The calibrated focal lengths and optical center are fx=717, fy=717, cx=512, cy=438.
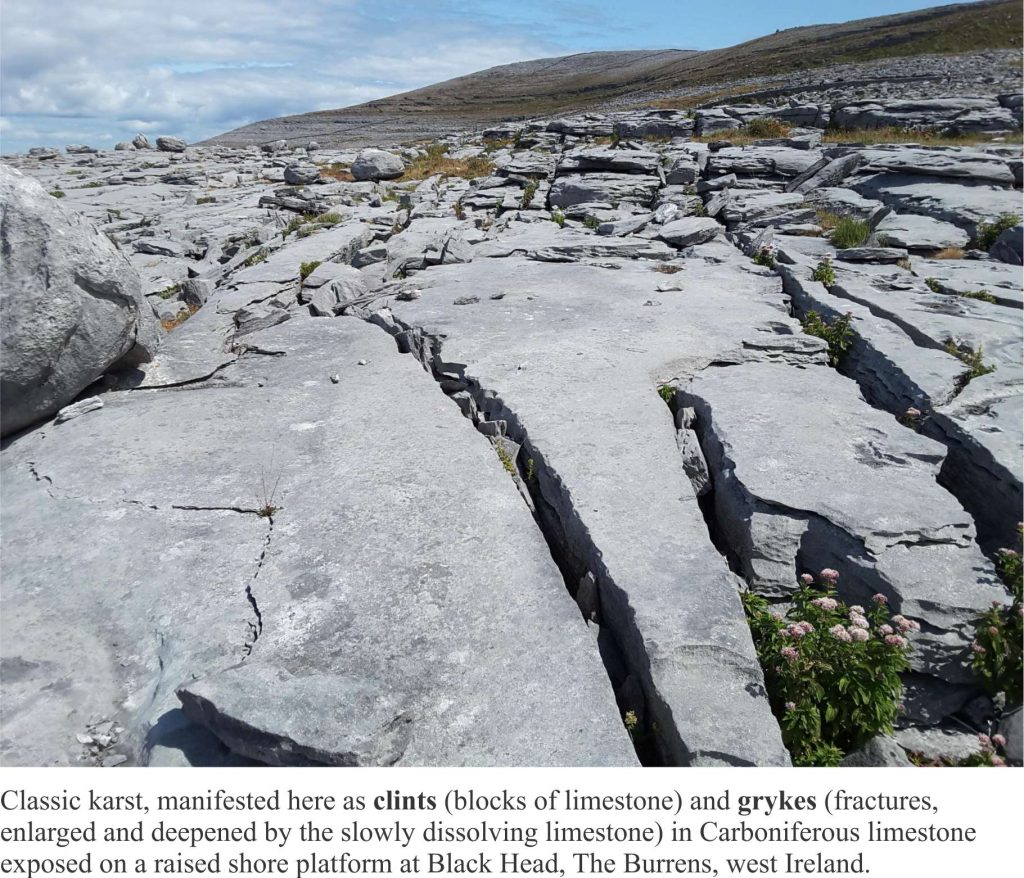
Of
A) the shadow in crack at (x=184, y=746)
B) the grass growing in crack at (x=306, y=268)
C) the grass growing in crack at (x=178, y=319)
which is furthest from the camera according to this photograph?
the grass growing in crack at (x=306, y=268)

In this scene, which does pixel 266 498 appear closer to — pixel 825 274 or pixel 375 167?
pixel 825 274

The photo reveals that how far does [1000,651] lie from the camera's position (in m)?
3.74

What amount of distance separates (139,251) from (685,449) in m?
12.6

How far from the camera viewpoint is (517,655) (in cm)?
371

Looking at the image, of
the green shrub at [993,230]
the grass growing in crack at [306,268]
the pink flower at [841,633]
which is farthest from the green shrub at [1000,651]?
the grass growing in crack at [306,268]

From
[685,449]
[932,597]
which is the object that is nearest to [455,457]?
[685,449]

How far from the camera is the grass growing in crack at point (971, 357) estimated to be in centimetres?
620

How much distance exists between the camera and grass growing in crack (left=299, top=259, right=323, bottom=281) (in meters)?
10.7

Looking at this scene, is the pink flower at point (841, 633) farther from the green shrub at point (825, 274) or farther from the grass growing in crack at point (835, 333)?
the green shrub at point (825, 274)

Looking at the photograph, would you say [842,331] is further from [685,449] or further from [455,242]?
[455,242]

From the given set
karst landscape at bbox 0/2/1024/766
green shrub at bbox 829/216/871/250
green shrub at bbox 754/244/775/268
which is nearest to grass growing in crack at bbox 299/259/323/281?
karst landscape at bbox 0/2/1024/766

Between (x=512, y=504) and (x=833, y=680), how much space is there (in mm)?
2231

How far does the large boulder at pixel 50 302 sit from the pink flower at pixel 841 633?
19.9 ft

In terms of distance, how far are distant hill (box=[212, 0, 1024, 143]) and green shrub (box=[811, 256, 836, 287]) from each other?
42.0 m
